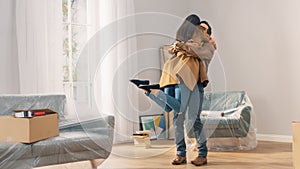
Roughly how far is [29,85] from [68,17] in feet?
3.62

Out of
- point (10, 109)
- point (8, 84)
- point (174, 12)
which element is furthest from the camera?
point (174, 12)

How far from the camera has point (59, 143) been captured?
134 inches

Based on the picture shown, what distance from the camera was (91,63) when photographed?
2938 mm

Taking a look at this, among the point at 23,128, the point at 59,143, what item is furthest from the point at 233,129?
the point at 23,128

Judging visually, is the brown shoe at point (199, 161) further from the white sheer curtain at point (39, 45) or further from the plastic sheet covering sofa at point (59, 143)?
the white sheer curtain at point (39, 45)

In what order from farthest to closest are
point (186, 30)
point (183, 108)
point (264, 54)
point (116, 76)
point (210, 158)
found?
1. point (264, 54)
2. point (210, 158)
3. point (116, 76)
4. point (183, 108)
5. point (186, 30)

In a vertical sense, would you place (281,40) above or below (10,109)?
above

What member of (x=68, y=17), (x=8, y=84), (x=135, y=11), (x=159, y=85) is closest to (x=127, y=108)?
(x=159, y=85)

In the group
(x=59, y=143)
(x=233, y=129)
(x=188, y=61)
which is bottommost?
(x=233, y=129)

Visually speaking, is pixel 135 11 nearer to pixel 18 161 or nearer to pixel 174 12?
pixel 174 12

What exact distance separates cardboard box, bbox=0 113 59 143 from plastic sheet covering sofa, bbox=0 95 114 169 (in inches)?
2.1

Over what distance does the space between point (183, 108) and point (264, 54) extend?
259cm

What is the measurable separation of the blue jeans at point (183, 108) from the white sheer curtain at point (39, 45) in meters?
1.77

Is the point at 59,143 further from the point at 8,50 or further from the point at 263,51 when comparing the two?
the point at 263,51
